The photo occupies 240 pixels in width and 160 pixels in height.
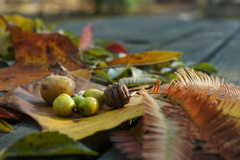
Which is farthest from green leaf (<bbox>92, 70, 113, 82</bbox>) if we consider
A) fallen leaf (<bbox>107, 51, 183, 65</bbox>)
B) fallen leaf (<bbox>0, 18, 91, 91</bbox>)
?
fallen leaf (<bbox>107, 51, 183, 65</bbox>)

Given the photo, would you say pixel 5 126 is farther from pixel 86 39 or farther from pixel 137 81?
pixel 86 39

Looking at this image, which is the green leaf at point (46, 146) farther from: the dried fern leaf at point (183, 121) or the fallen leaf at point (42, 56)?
the fallen leaf at point (42, 56)

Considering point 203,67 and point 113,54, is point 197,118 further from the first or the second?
point 113,54

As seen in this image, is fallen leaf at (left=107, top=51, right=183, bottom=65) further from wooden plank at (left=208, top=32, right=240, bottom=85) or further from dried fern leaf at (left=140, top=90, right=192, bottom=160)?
dried fern leaf at (left=140, top=90, right=192, bottom=160)

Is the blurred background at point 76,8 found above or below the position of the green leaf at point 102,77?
below

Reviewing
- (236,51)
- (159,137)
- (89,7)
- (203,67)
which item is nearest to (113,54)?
(203,67)

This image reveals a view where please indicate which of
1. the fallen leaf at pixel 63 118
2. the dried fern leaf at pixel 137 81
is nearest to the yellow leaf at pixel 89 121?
the fallen leaf at pixel 63 118
